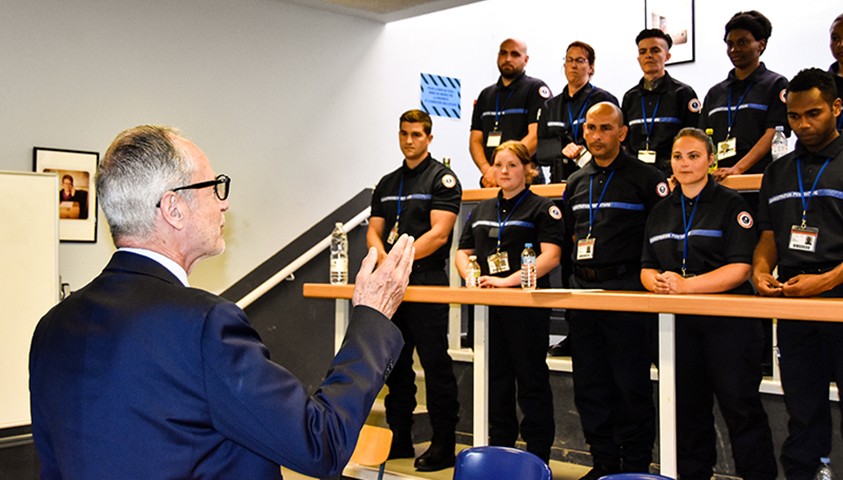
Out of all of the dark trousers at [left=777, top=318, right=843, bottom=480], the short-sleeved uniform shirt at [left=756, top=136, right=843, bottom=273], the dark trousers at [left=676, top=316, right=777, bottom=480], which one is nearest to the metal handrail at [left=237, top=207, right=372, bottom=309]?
the dark trousers at [left=676, top=316, right=777, bottom=480]

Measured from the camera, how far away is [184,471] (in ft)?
4.23

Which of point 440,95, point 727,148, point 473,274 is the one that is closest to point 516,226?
point 473,274

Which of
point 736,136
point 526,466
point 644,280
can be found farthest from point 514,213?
point 526,466

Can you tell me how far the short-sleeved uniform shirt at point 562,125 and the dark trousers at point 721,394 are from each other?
180 cm

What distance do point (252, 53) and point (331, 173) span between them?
3.75 ft

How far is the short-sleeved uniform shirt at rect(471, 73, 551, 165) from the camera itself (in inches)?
225

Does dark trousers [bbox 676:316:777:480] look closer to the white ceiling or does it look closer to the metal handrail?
the metal handrail

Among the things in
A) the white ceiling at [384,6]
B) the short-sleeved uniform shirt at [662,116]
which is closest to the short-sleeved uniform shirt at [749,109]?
the short-sleeved uniform shirt at [662,116]

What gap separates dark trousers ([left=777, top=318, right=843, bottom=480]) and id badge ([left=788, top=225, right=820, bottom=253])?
307 mm

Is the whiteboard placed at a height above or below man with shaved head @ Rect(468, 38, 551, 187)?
below

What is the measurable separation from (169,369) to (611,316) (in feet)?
9.84

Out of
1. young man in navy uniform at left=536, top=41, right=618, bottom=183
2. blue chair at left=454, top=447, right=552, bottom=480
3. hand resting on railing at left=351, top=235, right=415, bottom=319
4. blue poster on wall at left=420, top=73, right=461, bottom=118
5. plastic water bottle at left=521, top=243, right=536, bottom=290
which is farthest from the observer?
blue poster on wall at left=420, top=73, right=461, bottom=118

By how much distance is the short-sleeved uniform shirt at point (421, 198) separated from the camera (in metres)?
4.86

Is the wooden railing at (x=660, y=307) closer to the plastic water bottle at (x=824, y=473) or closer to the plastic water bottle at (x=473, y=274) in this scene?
the plastic water bottle at (x=473, y=274)
